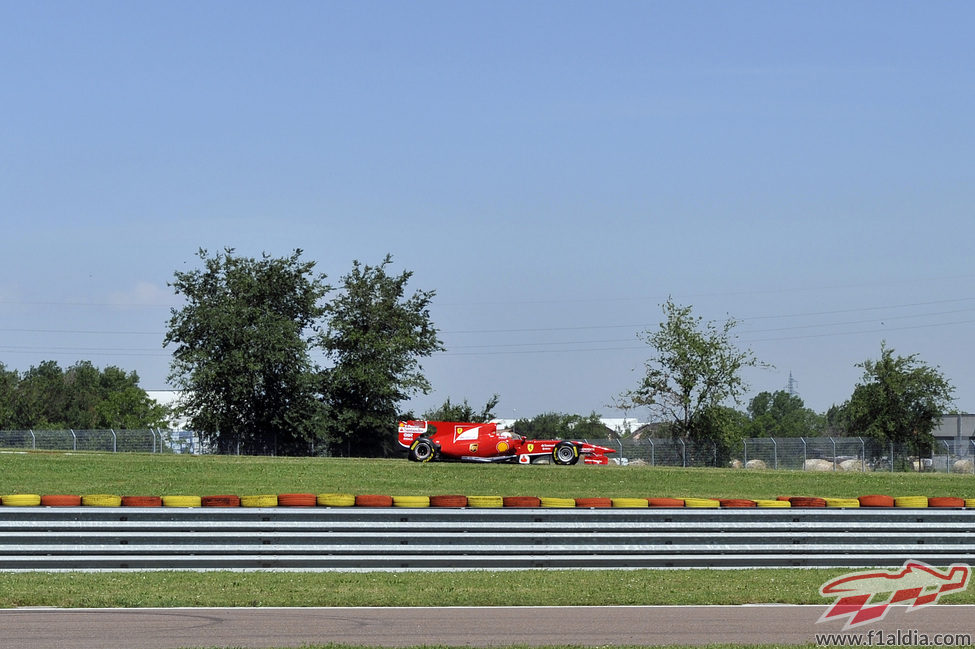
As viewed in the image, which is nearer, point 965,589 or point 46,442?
point 965,589

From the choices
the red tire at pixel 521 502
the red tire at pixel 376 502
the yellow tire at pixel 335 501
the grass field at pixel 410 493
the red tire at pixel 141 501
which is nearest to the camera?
the grass field at pixel 410 493

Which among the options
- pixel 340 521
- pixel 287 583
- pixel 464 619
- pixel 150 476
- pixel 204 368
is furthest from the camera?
pixel 204 368

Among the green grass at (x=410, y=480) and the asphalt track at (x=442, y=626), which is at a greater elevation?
the green grass at (x=410, y=480)

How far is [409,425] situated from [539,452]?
4.15m

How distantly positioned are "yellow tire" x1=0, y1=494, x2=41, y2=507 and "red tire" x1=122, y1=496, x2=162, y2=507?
3.90ft

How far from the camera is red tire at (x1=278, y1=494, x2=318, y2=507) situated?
13.7 meters

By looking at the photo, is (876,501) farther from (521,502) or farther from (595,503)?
(521,502)

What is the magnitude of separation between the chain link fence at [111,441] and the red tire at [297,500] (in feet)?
116

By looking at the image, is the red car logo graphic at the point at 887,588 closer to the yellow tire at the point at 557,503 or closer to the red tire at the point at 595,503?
the red tire at the point at 595,503

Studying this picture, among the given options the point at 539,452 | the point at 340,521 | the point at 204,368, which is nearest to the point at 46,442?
the point at 204,368

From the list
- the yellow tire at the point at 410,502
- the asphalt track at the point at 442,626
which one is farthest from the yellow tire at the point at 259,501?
the asphalt track at the point at 442,626

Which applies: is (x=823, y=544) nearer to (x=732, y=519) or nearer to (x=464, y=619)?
(x=732, y=519)

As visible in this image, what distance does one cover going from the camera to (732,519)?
13609mm

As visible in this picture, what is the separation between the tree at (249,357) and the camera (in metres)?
49.5
